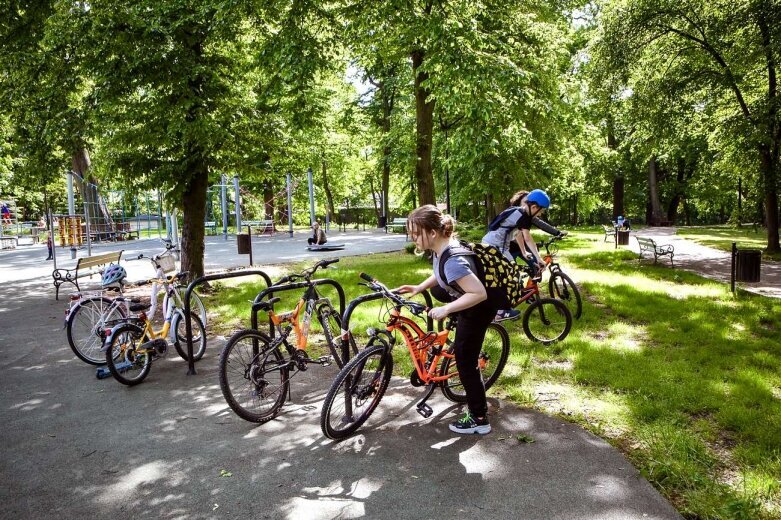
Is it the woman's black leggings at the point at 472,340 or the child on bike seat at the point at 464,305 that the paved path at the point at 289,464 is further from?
the woman's black leggings at the point at 472,340

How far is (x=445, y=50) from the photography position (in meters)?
9.32


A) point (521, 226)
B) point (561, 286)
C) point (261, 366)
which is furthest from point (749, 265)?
point (261, 366)

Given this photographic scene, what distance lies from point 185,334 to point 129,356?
0.90 metres

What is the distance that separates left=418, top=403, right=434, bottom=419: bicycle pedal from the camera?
14.6 ft

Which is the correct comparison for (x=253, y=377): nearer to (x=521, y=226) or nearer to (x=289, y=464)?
(x=289, y=464)

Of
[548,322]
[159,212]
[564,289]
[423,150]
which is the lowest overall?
[548,322]

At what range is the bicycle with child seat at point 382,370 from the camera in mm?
4098

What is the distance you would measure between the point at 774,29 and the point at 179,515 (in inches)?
557

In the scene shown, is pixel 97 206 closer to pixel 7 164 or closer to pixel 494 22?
pixel 7 164

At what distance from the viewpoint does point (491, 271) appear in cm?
400

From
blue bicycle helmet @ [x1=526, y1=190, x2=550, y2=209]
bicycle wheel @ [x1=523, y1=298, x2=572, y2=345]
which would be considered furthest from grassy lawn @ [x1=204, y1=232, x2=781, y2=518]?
blue bicycle helmet @ [x1=526, y1=190, x2=550, y2=209]

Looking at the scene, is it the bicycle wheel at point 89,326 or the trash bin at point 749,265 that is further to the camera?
the trash bin at point 749,265

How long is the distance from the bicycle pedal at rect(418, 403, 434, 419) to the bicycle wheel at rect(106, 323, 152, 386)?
10.1 ft

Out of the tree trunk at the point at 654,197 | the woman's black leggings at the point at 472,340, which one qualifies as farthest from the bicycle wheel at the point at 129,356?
the tree trunk at the point at 654,197
